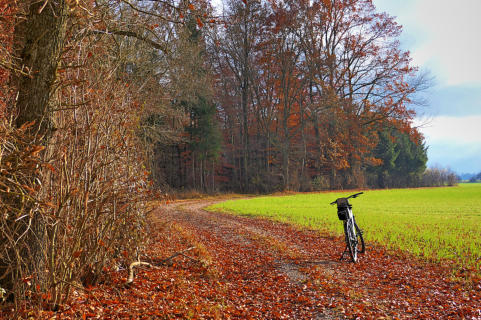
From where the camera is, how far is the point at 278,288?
5.99m

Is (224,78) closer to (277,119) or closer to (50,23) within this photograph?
(277,119)

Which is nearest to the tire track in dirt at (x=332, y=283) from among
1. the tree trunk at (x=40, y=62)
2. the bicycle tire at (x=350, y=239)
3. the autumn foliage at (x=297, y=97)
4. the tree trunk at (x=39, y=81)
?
the bicycle tire at (x=350, y=239)

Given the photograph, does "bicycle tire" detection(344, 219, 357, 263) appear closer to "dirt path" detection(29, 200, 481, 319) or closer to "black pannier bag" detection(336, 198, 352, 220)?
"black pannier bag" detection(336, 198, 352, 220)

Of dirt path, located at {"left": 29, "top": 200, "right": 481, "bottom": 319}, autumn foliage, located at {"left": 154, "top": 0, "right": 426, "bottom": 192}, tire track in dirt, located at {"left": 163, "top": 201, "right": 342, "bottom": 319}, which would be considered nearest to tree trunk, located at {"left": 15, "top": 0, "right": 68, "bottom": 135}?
dirt path, located at {"left": 29, "top": 200, "right": 481, "bottom": 319}

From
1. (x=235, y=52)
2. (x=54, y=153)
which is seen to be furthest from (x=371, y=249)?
(x=235, y=52)

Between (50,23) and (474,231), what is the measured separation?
13309 millimetres

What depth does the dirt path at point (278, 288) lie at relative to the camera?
4586mm

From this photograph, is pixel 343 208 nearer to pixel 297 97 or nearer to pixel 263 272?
pixel 263 272

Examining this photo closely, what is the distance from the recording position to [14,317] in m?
3.44

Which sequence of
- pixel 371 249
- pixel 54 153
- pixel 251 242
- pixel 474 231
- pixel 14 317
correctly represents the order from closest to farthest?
pixel 14 317
pixel 54 153
pixel 371 249
pixel 251 242
pixel 474 231

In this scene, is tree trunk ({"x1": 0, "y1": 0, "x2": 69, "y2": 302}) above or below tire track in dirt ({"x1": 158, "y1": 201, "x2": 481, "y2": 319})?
above

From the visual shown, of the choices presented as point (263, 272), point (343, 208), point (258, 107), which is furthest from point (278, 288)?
point (258, 107)

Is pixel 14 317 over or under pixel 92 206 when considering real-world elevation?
under

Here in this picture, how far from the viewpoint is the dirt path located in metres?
4.59
